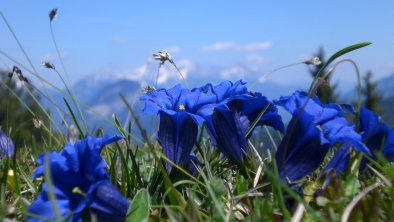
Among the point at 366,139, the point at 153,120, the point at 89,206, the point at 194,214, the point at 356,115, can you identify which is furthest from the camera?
the point at 153,120

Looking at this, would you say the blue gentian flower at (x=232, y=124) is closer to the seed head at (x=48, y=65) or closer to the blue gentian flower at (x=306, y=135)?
the blue gentian flower at (x=306, y=135)

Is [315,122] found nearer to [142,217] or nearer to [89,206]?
[142,217]

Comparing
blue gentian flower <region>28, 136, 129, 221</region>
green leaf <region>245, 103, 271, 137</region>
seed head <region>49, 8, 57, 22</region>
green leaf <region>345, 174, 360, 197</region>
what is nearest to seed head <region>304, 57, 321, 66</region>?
green leaf <region>245, 103, 271, 137</region>

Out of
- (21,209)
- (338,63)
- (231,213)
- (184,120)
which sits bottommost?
(21,209)

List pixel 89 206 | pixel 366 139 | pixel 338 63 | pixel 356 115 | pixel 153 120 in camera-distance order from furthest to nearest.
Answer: pixel 153 120, pixel 356 115, pixel 366 139, pixel 338 63, pixel 89 206

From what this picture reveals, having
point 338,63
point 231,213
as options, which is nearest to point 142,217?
point 231,213

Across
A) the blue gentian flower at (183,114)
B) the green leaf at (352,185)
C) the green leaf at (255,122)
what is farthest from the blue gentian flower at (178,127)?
the green leaf at (352,185)
